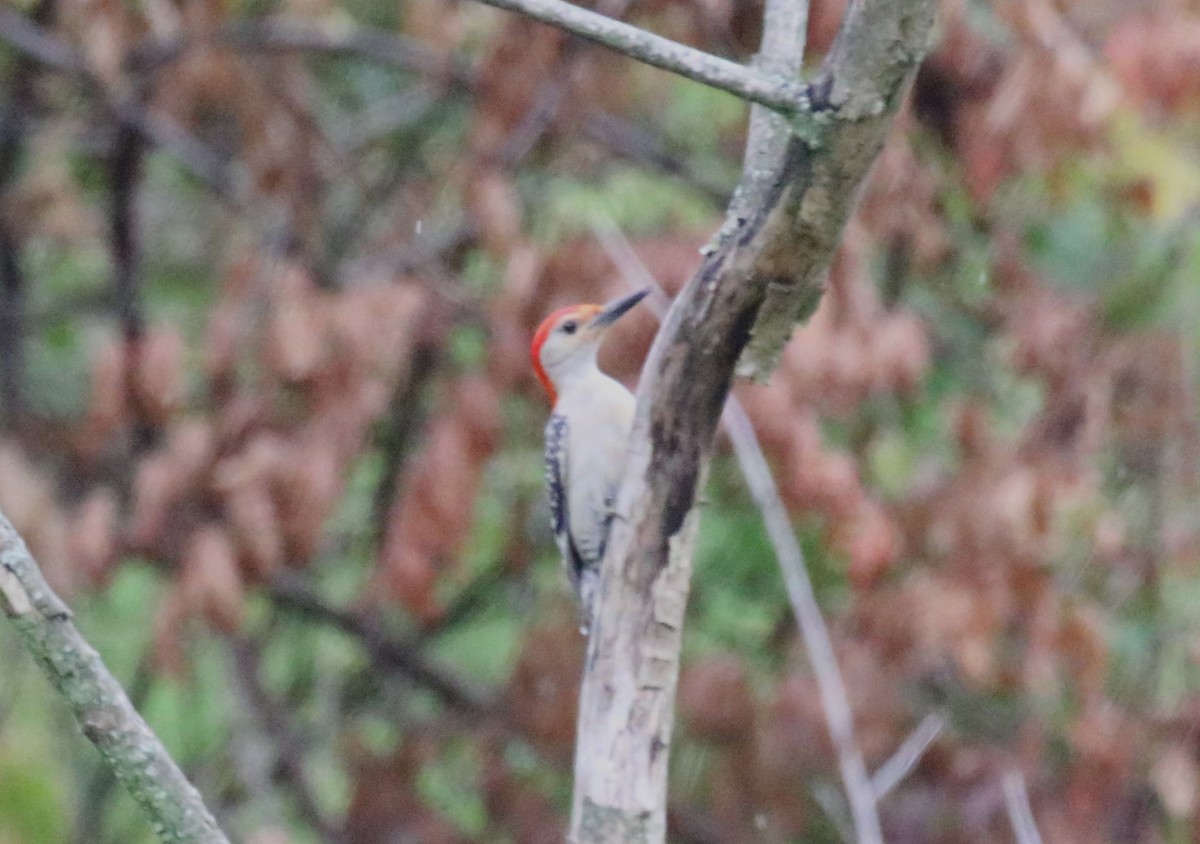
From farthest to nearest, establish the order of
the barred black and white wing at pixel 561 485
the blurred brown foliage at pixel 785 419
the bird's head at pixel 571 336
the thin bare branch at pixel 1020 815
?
the blurred brown foliage at pixel 785 419, the barred black and white wing at pixel 561 485, the bird's head at pixel 571 336, the thin bare branch at pixel 1020 815

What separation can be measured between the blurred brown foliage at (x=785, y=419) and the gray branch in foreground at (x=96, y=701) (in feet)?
7.86

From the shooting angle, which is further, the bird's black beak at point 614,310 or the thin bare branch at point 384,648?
the thin bare branch at point 384,648

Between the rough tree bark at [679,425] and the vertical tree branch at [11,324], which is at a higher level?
the vertical tree branch at [11,324]

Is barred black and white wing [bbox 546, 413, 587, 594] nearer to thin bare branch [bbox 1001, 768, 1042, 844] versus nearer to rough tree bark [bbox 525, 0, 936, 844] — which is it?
thin bare branch [bbox 1001, 768, 1042, 844]

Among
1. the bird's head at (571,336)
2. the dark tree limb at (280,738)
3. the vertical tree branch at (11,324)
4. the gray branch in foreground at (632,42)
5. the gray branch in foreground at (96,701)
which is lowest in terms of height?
the gray branch in foreground at (96,701)

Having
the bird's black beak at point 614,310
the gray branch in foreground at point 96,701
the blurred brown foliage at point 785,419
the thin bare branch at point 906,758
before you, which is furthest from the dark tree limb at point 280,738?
the gray branch in foreground at point 96,701

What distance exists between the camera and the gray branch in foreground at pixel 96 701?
7.52ft

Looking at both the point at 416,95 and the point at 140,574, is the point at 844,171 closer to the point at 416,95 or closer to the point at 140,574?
the point at 416,95

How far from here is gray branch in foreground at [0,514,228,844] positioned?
90.2 inches

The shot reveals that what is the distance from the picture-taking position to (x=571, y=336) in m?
4.47

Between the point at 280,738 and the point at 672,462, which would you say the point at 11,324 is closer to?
the point at 280,738

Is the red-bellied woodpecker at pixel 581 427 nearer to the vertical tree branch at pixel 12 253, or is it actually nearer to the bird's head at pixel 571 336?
the bird's head at pixel 571 336

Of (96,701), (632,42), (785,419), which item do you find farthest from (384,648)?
(632,42)

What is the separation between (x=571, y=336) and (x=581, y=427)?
281 millimetres
